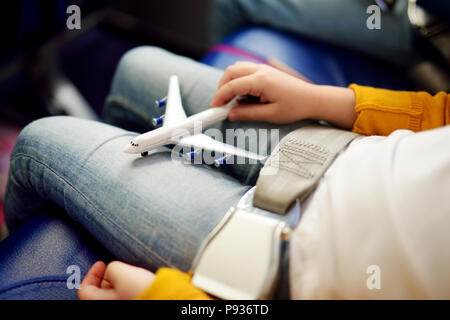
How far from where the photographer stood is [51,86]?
118 centimetres

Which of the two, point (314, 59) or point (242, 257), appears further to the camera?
point (314, 59)

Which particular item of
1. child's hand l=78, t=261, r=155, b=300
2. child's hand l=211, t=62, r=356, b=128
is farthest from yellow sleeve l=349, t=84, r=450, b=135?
child's hand l=78, t=261, r=155, b=300

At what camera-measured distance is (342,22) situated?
0.81 m

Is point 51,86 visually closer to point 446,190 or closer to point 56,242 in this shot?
point 56,242

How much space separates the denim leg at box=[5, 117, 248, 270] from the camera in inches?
15.8

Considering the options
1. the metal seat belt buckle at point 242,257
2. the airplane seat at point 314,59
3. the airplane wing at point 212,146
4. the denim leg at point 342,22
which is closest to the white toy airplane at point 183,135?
the airplane wing at point 212,146

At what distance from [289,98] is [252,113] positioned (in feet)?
0.20

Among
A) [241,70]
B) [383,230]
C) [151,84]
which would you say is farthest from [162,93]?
[383,230]

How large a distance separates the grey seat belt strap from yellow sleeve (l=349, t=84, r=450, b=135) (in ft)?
0.15

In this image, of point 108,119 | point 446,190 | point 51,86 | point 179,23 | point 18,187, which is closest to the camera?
point 446,190

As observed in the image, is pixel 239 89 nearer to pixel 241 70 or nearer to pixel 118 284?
pixel 241 70
